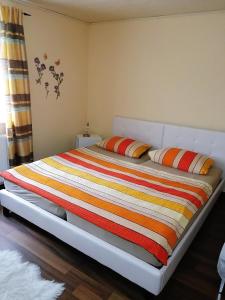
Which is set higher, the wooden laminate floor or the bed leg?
the bed leg

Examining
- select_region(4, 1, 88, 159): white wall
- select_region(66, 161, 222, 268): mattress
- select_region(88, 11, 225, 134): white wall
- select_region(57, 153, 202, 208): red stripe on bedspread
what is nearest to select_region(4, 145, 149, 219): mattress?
select_region(66, 161, 222, 268): mattress

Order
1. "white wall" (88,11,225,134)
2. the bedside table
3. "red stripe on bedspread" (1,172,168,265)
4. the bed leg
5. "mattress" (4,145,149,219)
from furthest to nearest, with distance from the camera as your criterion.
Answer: the bedside table
"white wall" (88,11,225,134)
the bed leg
"mattress" (4,145,149,219)
"red stripe on bedspread" (1,172,168,265)

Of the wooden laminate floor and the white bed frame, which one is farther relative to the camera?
the wooden laminate floor

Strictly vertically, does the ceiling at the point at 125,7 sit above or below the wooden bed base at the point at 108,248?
above

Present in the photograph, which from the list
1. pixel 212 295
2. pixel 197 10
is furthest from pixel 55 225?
pixel 197 10

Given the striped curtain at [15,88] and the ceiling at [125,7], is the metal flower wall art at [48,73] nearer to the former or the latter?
the striped curtain at [15,88]

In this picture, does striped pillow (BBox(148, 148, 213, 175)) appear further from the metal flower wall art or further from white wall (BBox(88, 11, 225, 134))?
the metal flower wall art

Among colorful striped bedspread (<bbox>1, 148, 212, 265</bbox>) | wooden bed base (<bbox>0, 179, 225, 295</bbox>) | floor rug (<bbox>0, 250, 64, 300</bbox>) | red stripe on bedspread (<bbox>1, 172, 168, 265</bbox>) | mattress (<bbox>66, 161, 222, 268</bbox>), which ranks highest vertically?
colorful striped bedspread (<bbox>1, 148, 212, 265</bbox>)

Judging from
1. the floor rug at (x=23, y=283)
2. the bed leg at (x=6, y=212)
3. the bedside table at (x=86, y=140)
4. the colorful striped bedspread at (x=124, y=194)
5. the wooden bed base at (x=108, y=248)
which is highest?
the bedside table at (x=86, y=140)

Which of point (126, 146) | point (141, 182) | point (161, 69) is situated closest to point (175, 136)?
point (126, 146)

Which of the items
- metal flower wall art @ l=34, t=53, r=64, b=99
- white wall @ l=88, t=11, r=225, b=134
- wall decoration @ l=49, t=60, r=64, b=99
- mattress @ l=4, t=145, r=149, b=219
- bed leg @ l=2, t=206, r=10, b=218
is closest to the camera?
mattress @ l=4, t=145, r=149, b=219

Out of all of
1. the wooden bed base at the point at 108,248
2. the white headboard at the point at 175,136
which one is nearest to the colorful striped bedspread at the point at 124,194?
the wooden bed base at the point at 108,248

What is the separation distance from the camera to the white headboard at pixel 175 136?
3.06 m

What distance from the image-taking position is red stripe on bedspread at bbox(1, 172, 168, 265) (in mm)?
1593
